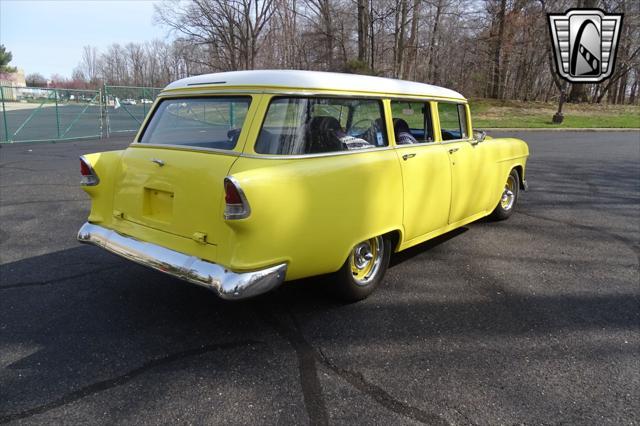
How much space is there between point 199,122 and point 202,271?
1325mm

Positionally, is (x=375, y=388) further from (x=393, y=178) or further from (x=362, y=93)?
(x=362, y=93)

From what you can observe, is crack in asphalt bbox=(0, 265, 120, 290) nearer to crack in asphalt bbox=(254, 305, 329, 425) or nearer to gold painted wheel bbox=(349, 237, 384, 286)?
crack in asphalt bbox=(254, 305, 329, 425)

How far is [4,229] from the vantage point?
5.55 meters

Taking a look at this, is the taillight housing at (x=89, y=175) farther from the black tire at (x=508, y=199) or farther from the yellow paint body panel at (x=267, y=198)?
the black tire at (x=508, y=199)

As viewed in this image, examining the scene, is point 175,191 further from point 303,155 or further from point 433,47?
point 433,47

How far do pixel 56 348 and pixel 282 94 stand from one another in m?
2.27

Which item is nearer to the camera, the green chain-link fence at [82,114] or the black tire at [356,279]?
the black tire at [356,279]

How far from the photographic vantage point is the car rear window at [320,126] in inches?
124

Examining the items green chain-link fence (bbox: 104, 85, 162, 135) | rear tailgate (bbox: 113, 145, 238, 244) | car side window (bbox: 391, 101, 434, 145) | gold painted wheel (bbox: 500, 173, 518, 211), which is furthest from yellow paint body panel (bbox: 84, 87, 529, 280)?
green chain-link fence (bbox: 104, 85, 162, 135)

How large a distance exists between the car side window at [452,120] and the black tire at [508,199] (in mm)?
1505

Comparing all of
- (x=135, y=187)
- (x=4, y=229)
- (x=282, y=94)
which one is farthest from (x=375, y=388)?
(x=4, y=229)

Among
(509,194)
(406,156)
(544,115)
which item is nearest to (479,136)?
(509,194)

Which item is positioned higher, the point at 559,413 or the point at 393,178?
the point at 393,178

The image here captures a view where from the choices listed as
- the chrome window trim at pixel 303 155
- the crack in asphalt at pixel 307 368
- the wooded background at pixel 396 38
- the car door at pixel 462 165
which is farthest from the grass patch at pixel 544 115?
the crack in asphalt at pixel 307 368
